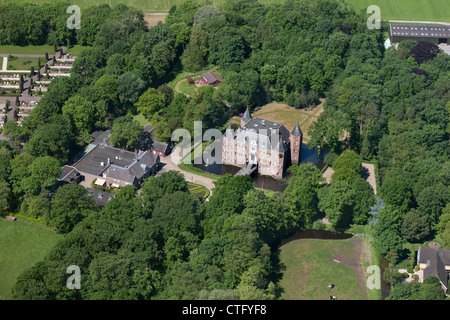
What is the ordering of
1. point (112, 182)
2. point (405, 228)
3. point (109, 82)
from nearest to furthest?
point (405, 228) < point (112, 182) < point (109, 82)

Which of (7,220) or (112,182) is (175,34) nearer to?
(112,182)

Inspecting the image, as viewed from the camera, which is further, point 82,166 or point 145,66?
point 145,66

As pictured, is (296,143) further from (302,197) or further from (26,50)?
(26,50)

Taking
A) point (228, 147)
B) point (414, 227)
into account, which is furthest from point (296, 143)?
point (414, 227)

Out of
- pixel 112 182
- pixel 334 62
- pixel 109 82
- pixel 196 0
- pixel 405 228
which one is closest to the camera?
pixel 405 228

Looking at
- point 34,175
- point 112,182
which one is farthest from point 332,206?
point 34,175

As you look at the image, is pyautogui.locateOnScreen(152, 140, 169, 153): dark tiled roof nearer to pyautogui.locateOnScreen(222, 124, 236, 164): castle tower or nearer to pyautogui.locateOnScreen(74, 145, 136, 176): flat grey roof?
pyautogui.locateOnScreen(74, 145, 136, 176): flat grey roof

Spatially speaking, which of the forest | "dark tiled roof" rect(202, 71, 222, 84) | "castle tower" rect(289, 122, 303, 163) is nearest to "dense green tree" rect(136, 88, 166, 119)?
the forest
